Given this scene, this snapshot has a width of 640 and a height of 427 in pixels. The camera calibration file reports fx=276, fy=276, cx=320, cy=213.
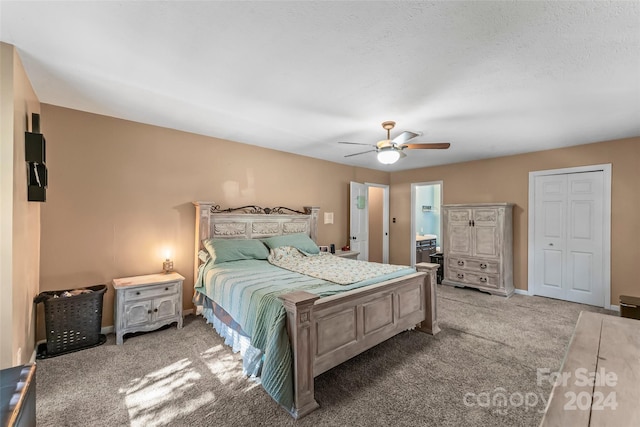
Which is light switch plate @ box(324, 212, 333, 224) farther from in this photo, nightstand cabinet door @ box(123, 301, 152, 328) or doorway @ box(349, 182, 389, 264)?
nightstand cabinet door @ box(123, 301, 152, 328)

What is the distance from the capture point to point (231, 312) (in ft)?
8.38

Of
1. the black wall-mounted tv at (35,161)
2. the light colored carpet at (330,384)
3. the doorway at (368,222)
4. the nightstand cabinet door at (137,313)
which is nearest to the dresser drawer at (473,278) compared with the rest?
the light colored carpet at (330,384)

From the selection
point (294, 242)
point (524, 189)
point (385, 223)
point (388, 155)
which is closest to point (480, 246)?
point (524, 189)

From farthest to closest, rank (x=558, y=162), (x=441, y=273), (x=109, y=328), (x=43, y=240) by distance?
(x=441, y=273)
(x=558, y=162)
(x=109, y=328)
(x=43, y=240)

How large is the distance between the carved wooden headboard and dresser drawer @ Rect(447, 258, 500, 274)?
2.70 meters

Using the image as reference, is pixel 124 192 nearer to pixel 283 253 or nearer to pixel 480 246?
pixel 283 253

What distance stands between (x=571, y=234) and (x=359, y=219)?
3.49 metres

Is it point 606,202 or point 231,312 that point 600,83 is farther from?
point 231,312

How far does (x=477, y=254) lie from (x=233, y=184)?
14.3 ft

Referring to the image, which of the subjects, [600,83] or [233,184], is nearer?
[600,83]

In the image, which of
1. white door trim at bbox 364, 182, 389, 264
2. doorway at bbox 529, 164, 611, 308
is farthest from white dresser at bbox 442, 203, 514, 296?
white door trim at bbox 364, 182, 389, 264

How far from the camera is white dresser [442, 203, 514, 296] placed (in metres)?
4.65

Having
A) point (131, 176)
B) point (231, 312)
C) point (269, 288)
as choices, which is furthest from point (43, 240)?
point (269, 288)

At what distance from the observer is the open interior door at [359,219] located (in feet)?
18.9
